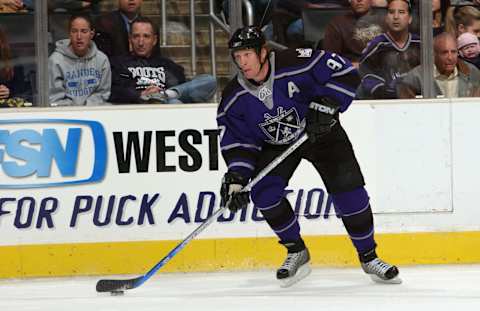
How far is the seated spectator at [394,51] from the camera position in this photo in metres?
5.63

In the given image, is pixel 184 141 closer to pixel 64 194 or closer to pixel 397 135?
pixel 64 194

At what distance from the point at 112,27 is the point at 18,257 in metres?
1.14

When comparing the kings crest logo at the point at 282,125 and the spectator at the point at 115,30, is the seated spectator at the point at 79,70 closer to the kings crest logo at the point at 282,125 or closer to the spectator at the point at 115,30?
the spectator at the point at 115,30

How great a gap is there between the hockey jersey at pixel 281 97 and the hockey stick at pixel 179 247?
0.07 metres

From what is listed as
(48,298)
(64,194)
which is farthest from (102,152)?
(48,298)

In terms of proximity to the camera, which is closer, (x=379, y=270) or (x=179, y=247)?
(x=179, y=247)

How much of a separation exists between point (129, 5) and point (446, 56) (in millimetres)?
1534

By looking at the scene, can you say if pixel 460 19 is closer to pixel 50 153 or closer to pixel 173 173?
pixel 173 173

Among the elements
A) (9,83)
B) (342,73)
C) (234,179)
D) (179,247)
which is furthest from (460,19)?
(9,83)

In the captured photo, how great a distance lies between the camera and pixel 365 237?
486 centimetres

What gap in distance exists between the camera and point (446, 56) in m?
5.66

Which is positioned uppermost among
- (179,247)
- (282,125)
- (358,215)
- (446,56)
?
(446,56)

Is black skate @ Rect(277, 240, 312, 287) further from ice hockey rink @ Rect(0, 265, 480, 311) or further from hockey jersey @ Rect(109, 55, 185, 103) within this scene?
hockey jersey @ Rect(109, 55, 185, 103)

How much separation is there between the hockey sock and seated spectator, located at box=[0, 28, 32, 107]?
5.08 feet
